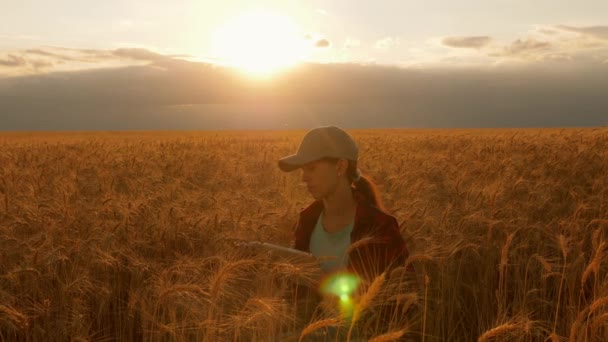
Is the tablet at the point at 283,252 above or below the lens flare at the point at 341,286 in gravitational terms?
above

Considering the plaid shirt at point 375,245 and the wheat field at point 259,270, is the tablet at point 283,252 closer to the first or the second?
the wheat field at point 259,270

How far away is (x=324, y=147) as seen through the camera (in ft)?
9.37

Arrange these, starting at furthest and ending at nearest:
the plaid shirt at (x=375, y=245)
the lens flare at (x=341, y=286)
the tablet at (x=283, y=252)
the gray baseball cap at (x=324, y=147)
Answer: the gray baseball cap at (x=324, y=147)
the plaid shirt at (x=375, y=245)
the tablet at (x=283, y=252)
the lens flare at (x=341, y=286)

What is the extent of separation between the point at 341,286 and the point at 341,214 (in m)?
0.67

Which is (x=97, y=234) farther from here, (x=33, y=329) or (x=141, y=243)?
(x=33, y=329)

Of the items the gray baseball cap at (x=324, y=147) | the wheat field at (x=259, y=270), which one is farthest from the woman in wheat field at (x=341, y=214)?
the wheat field at (x=259, y=270)

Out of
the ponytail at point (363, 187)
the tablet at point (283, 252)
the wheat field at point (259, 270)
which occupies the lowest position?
the wheat field at point (259, 270)

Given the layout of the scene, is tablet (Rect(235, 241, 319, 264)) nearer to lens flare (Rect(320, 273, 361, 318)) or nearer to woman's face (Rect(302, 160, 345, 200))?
lens flare (Rect(320, 273, 361, 318))

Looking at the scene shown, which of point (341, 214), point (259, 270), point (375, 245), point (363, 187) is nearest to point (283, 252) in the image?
point (259, 270)

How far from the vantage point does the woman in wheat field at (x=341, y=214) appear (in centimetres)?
266

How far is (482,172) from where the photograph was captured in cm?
767

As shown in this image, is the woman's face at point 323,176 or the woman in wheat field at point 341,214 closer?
the woman in wheat field at point 341,214

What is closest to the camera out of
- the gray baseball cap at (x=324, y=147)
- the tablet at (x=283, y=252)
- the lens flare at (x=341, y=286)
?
the lens flare at (x=341, y=286)

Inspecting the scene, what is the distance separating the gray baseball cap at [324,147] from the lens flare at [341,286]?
0.64 metres
